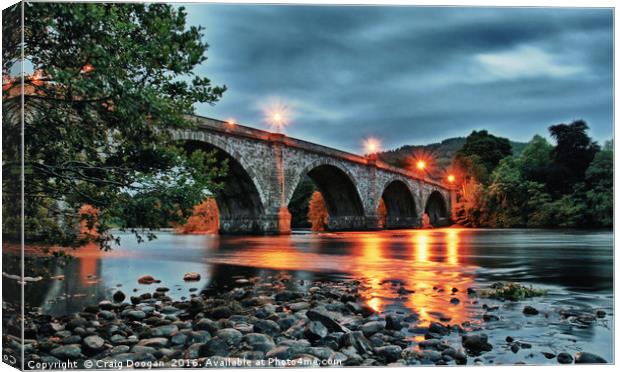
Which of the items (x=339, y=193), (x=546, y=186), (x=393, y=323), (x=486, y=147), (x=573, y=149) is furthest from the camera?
(x=339, y=193)

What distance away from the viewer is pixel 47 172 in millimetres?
5410

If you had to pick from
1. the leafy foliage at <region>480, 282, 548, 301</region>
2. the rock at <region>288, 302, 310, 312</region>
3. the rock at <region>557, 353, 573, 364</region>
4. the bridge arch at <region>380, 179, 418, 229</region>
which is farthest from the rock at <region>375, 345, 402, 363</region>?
the bridge arch at <region>380, 179, 418, 229</region>

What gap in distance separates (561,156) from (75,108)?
5.47m

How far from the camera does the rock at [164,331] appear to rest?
5.21m

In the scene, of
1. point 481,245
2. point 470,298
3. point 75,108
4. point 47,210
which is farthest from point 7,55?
point 481,245

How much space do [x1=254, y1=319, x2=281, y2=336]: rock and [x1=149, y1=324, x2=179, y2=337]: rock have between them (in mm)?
870

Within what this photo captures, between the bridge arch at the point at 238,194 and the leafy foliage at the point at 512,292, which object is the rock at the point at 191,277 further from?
the bridge arch at the point at 238,194

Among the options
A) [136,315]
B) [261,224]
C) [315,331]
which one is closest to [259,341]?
[315,331]

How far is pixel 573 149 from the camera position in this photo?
5656 mm

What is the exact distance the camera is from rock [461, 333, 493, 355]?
4.75 meters

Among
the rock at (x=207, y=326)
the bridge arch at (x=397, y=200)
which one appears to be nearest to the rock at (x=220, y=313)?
the rock at (x=207, y=326)

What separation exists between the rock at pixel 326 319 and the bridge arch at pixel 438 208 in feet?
19.1

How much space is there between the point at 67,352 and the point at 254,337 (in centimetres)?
174

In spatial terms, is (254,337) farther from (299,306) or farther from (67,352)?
(67,352)
